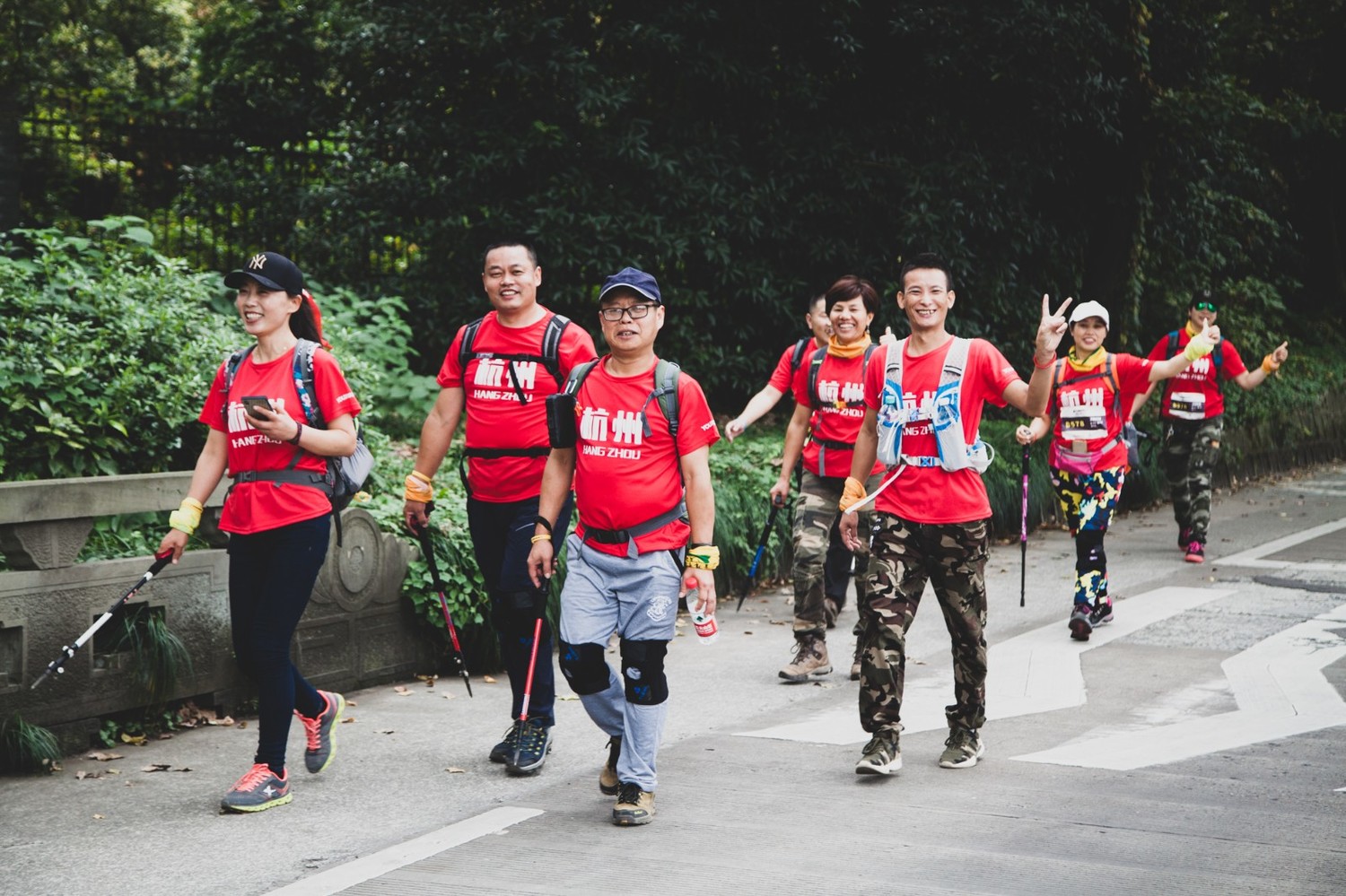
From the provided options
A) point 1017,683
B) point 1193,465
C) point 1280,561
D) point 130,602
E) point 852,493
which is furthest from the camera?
point 1193,465

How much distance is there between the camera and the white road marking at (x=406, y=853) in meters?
4.42

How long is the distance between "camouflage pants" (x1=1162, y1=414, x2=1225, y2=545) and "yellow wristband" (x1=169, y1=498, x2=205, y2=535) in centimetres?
844

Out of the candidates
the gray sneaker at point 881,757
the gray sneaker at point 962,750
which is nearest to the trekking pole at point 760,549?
the gray sneaker at point 962,750

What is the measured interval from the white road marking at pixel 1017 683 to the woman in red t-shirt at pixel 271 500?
2.03 meters

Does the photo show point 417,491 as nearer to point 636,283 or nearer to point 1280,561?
point 636,283

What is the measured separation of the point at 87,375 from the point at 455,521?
1970 mm

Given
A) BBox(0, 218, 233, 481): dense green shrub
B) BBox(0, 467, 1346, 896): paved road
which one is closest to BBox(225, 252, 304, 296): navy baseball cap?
BBox(0, 467, 1346, 896): paved road

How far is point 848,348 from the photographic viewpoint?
7711mm

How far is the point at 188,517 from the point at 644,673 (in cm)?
177

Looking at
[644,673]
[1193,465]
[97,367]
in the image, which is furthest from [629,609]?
[1193,465]

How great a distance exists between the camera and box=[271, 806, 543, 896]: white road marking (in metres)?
4.42

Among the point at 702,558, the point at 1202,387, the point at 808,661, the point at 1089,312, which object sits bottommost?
the point at 808,661

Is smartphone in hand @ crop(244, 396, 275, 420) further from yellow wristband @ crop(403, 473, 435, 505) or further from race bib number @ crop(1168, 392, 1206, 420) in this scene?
race bib number @ crop(1168, 392, 1206, 420)

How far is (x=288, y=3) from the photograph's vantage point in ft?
54.3
